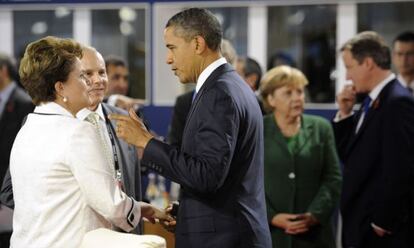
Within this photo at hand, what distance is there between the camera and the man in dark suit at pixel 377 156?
3.55 metres

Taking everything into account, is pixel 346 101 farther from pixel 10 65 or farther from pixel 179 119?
pixel 10 65

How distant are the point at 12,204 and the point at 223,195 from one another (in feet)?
2.80

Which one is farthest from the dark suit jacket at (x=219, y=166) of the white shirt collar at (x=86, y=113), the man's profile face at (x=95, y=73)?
the man's profile face at (x=95, y=73)

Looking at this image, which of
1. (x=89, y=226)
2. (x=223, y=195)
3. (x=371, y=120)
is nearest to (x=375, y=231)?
(x=371, y=120)

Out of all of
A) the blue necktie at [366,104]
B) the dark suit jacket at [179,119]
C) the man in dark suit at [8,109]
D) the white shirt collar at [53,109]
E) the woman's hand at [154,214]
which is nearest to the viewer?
the white shirt collar at [53,109]

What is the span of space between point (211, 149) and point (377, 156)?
1.43 metres

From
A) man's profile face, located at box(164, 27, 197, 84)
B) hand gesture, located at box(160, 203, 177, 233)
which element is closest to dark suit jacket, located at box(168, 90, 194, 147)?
hand gesture, located at box(160, 203, 177, 233)

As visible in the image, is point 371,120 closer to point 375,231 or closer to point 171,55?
point 375,231

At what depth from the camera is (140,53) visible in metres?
7.82

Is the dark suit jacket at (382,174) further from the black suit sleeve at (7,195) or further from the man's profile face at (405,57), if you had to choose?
the black suit sleeve at (7,195)

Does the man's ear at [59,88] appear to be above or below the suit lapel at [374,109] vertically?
above

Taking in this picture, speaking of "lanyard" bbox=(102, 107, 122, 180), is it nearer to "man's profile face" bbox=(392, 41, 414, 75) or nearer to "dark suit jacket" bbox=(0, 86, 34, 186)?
"dark suit jacket" bbox=(0, 86, 34, 186)

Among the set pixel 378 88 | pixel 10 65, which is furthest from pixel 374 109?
pixel 10 65

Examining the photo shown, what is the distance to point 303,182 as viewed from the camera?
12.7ft
